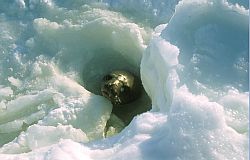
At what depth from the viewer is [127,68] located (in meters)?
5.49

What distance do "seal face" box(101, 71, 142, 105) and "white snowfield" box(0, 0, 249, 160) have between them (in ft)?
0.43

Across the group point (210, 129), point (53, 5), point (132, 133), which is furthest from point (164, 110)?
point (53, 5)

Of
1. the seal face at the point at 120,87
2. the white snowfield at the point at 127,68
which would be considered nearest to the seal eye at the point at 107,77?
the seal face at the point at 120,87

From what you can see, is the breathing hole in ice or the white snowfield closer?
the white snowfield

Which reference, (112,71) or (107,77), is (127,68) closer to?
(112,71)

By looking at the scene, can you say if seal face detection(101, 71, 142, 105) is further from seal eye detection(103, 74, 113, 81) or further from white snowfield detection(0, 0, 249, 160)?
white snowfield detection(0, 0, 249, 160)

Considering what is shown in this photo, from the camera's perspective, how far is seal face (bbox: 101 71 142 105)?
5.21 m

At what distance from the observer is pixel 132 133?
3934 mm

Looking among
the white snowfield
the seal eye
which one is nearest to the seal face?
the seal eye

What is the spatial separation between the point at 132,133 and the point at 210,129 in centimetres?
63

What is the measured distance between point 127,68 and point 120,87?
26 centimetres

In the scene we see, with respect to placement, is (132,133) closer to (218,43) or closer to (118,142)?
(118,142)

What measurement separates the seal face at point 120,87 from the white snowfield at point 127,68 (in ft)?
0.43

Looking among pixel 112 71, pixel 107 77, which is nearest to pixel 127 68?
pixel 112 71
